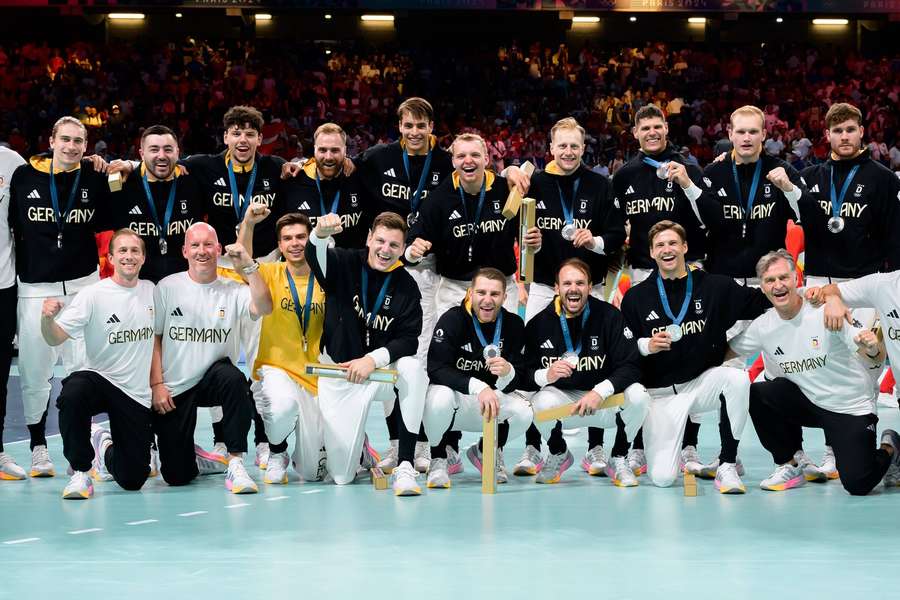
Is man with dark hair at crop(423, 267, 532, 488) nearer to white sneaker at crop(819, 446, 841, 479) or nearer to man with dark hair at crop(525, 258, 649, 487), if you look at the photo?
man with dark hair at crop(525, 258, 649, 487)

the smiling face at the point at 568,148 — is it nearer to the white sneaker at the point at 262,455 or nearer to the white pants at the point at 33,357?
the white sneaker at the point at 262,455

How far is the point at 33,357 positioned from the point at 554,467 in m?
3.69

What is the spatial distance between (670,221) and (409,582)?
3693mm

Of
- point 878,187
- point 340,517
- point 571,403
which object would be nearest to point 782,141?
point 878,187

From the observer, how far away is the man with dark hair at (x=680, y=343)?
757 cm

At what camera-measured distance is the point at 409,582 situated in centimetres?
512

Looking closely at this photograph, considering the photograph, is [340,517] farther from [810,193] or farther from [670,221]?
[810,193]

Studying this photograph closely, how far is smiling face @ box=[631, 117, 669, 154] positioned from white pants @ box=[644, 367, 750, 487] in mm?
1741

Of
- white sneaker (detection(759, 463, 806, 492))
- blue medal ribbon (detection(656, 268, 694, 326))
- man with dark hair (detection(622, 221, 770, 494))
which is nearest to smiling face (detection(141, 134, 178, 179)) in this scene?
man with dark hair (detection(622, 221, 770, 494))

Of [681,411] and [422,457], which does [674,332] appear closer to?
[681,411]

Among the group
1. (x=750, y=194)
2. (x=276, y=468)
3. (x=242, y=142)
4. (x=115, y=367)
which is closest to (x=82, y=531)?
(x=115, y=367)

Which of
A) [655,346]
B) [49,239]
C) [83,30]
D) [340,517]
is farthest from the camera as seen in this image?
[83,30]

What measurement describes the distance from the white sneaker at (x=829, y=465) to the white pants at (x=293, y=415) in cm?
345

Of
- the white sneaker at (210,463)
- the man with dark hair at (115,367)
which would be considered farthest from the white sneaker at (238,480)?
the white sneaker at (210,463)
